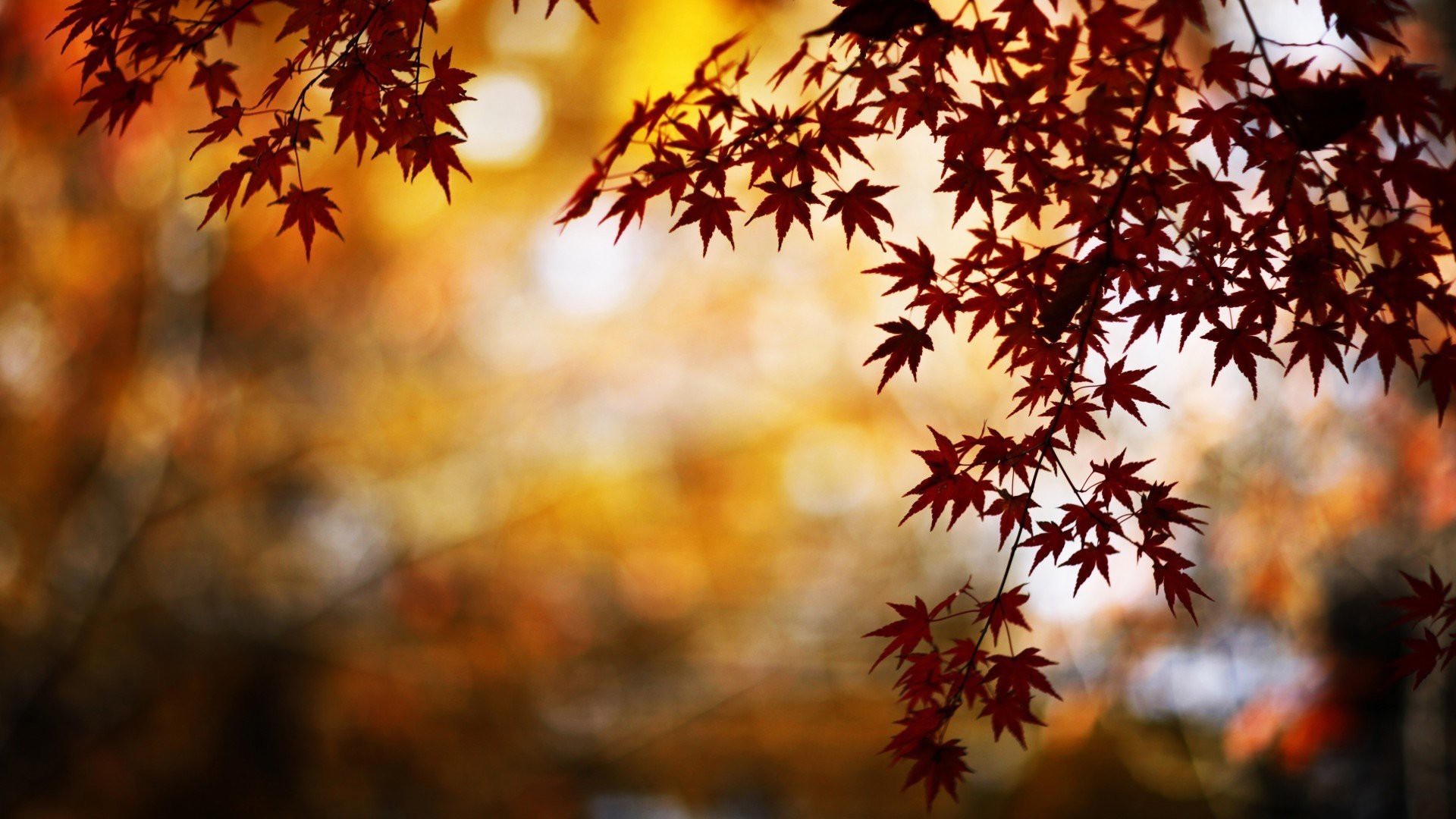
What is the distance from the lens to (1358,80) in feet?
4.25

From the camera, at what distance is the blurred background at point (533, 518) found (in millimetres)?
4082

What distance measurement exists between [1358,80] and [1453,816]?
296cm

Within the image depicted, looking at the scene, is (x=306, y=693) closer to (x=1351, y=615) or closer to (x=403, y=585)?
(x=403, y=585)

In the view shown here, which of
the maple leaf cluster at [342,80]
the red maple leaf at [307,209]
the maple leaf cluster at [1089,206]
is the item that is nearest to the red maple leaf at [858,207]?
the maple leaf cluster at [1089,206]

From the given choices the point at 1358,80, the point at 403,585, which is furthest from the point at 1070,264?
the point at 403,585

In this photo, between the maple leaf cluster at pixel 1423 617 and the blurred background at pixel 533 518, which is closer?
the maple leaf cluster at pixel 1423 617

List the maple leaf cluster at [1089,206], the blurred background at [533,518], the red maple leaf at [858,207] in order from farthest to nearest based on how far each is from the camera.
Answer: the blurred background at [533,518], the red maple leaf at [858,207], the maple leaf cluster at [1089,206]

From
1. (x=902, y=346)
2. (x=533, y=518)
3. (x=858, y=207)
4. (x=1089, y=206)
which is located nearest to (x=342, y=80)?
(x=858, y=207)

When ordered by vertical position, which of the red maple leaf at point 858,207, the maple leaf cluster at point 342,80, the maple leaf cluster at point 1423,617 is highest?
the maple leaf cluster at point 342,80

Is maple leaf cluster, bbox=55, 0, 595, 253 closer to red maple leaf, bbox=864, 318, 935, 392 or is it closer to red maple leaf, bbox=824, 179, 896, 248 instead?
red maple leaf, bbox=824, 179, 896, 248

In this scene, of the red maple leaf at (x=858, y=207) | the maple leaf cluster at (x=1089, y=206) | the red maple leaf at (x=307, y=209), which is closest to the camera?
the maple leaf cluster at (x=1089, y=206)

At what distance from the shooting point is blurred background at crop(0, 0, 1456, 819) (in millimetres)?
4082

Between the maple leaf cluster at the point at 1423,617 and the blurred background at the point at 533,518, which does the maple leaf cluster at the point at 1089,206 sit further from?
the blurred background at the point at 533,518

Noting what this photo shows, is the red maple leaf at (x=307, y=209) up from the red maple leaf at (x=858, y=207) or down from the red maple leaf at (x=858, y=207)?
up
